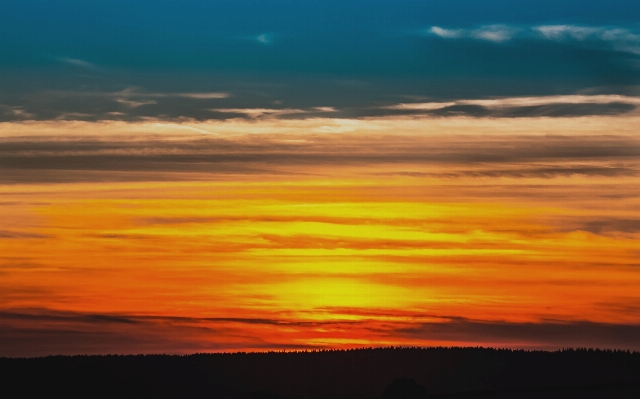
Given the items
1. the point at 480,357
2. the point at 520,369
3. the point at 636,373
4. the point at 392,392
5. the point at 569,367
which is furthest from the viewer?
the point at 480,357

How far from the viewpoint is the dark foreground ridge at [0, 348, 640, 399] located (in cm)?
9056

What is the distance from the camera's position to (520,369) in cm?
9581

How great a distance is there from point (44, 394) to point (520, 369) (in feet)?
137

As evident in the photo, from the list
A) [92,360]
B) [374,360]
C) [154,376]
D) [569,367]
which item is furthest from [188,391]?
[569,367]

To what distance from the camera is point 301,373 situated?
10044 cm

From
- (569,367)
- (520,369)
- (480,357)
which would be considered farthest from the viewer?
(480,357)

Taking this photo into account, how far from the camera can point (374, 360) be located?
Result: 10512 centimetres

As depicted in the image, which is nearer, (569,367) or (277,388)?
(569,367)

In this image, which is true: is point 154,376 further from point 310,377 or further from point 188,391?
point 310,377

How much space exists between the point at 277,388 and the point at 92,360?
18.1 meters

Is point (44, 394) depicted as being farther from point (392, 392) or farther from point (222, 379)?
point (392, 392)

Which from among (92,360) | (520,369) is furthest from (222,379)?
(520,369)

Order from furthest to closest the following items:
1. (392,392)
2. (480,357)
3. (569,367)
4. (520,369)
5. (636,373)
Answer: (480,357) → (520,369) → (569,367) → (636,373) → (392,392)

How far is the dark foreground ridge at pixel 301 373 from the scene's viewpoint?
297 feet
